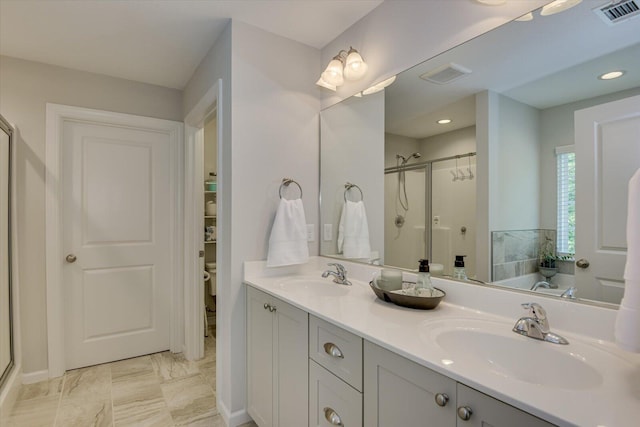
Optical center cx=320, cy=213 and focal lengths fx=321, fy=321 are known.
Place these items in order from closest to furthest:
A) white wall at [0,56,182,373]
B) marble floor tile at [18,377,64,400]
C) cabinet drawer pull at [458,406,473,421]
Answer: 1. cabinet drawer pull at [458,406,473,421]
2. marble floor tile at [18,377,64,400]
3. white wall at [0,56,182,373]

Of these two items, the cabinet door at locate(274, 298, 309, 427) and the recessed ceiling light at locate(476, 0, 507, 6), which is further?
the cabinet door at locate(274, 298, 309, 427)

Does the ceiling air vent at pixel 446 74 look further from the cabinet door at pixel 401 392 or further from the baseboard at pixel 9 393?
the baseboard at pixel 9 393

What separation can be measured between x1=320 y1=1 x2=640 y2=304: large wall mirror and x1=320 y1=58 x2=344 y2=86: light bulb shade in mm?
237

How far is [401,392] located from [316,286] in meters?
0.99

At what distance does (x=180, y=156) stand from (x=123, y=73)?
29.7 inches

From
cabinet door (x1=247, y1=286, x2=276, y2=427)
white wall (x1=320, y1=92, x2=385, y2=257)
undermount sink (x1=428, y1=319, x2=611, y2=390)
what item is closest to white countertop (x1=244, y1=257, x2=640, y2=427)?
undermount sink (x1=428, y1=319, x2=611, y2=390)

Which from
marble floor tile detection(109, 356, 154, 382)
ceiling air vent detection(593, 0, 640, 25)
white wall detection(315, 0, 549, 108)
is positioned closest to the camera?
ceiling air vent detection(593, 0, 640, 25)

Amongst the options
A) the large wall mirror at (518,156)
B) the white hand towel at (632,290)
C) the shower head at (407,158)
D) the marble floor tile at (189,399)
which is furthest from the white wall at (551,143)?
the marble floor tile at (189,399)

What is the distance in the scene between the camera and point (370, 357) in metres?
1.02

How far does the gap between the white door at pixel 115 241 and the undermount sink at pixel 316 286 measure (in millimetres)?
1568

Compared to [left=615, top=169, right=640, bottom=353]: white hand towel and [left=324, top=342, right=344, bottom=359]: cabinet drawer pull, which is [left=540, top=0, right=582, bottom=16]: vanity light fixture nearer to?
[left=615, top=169, right=640, bottom=353]: white hand towel

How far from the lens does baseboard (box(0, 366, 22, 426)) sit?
1.88 meters

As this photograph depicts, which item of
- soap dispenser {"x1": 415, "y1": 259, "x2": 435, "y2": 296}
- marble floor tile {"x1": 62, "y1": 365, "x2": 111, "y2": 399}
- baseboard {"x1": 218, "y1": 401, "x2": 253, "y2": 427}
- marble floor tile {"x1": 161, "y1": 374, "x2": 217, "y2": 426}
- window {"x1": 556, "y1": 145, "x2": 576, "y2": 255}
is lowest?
marble floor tile {"x1": 161, "y1": 374, "x2": 217, "y2": 426}

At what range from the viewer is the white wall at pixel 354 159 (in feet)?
5.98
